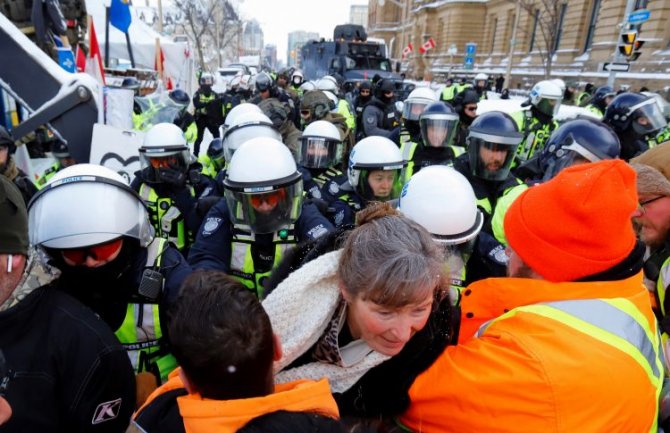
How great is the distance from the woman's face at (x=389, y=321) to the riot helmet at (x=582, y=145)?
92.1 inches

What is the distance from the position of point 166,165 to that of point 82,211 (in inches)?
71.9

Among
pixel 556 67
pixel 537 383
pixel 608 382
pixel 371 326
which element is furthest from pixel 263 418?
pixel 556 67

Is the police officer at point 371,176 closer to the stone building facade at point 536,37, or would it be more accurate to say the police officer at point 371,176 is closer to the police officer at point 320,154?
the police officer at point 320,154

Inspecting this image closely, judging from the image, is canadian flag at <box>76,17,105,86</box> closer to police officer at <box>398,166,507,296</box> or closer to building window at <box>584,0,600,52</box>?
police officer at <box>398,166,507,296</box>

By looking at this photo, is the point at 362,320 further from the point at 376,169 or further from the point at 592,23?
the point at 592,23

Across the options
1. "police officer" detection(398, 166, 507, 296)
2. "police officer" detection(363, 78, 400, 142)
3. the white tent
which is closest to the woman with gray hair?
"police officer" detection(398, 166, 507, 296)

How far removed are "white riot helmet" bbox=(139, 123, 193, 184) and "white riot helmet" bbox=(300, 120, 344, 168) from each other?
1.08 m

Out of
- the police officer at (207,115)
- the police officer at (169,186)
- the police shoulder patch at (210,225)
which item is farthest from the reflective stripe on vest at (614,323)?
the police officer at (207,115)

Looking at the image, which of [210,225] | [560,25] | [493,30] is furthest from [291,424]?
[493,30]

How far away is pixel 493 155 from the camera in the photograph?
10.7 ft

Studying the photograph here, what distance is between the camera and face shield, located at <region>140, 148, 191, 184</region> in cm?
333

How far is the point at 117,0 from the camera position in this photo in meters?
7.99

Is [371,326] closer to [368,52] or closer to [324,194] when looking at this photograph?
[324,194]

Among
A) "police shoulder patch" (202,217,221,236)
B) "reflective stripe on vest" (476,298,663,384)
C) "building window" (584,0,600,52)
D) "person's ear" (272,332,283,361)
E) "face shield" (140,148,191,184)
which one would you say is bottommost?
"police shoulder patch" (202,217,221,236)
